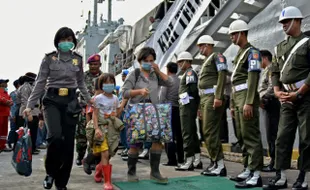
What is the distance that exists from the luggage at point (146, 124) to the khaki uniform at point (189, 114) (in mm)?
1148

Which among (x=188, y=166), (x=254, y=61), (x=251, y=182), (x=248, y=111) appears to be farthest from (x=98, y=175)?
(x=254, y=61)

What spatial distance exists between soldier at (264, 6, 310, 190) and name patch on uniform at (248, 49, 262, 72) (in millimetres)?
224

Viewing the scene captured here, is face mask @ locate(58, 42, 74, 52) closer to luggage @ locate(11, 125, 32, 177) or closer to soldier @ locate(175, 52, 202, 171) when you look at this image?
luggage @ locate(11, 125, 32, 177)

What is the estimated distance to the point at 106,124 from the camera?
450cm

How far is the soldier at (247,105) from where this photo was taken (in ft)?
13.6

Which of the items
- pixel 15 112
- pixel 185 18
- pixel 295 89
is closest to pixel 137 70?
pixel 295 89

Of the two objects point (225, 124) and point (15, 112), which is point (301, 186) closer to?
point (225, 124)

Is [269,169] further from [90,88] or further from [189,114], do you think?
[90,88]

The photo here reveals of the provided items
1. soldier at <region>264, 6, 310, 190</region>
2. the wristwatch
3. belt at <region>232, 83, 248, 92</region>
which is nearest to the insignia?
belt at <region>232, 83, 248, 92</region>

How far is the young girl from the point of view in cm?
431

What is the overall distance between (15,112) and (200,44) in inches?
233

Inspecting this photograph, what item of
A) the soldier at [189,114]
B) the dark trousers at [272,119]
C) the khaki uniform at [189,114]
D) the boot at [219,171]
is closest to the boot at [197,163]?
the soldier at [189,114]

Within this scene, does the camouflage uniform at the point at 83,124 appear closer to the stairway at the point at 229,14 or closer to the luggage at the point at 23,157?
the luggage at the point at 23,157

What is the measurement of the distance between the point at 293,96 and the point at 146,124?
1581 millimetres
